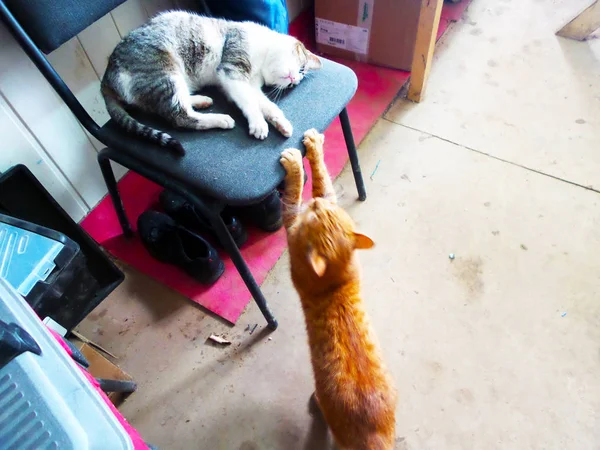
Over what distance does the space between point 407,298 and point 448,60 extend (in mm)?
1388

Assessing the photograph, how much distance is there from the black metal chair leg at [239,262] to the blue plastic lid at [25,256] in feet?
1.26

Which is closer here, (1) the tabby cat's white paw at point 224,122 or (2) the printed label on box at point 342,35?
(1) the tabby cat's white paw at point 224,122

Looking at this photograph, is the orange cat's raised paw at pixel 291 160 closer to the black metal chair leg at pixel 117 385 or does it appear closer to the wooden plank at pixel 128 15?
the black metal chair leg at pixel 117 385

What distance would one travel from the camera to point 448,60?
6.72 feet

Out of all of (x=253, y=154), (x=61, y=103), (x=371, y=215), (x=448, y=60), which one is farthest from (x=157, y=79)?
(x=448, y=60)

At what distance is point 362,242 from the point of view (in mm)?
883

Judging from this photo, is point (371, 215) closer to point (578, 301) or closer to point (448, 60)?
point (578, 301)

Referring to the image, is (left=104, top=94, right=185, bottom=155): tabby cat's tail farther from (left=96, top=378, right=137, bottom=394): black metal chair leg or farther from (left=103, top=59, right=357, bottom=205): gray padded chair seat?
(left=96, top=378, right=137, bottom=394): black metal chair leg

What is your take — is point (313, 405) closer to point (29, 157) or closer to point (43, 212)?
point (43, 212)

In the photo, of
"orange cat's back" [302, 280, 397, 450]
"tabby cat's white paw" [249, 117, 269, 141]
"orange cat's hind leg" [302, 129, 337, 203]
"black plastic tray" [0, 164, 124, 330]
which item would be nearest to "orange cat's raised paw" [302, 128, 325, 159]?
"orange cat's hind leg" [302, 129, 337, 203]

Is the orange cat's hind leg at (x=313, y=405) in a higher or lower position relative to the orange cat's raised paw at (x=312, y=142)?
lower

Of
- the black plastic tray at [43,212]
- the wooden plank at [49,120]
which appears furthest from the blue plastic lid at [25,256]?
the wooden plank at [49,120]

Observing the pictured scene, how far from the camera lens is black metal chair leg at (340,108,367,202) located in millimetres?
1279

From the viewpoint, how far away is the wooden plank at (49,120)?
1.14 metres
